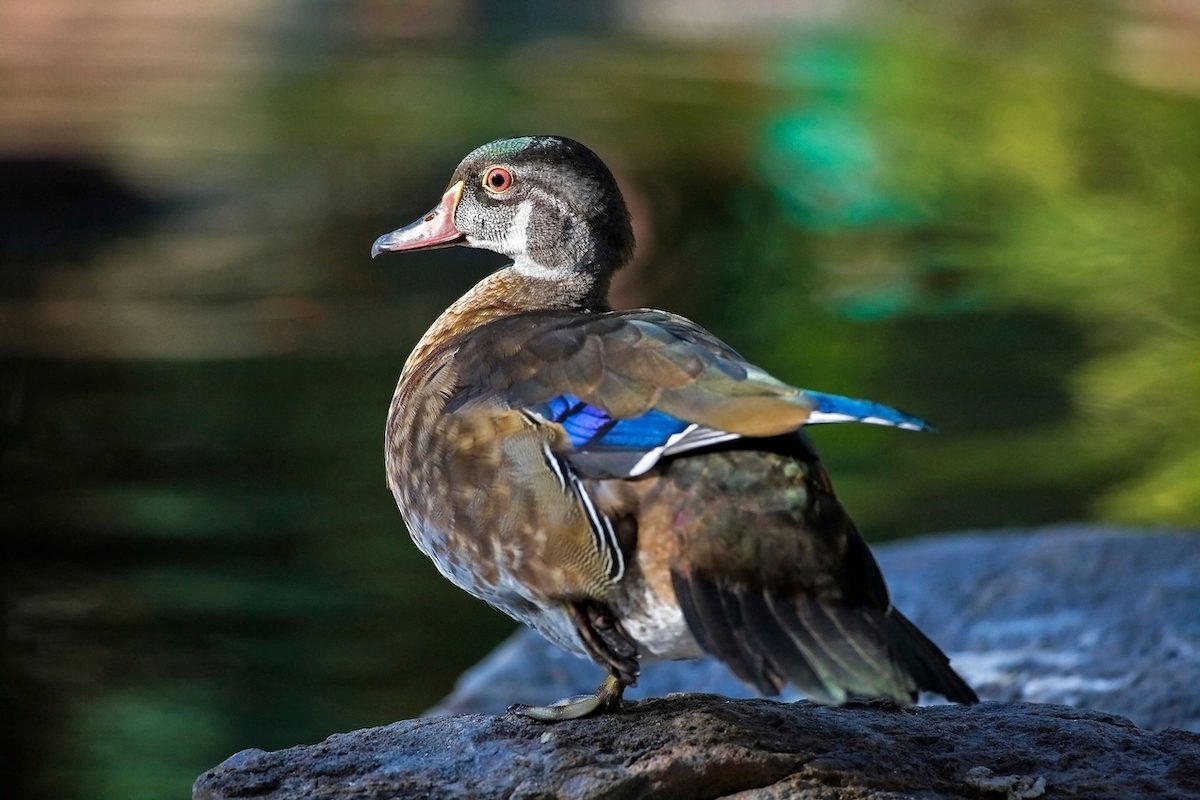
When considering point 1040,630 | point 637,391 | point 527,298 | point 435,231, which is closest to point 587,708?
point 637,391

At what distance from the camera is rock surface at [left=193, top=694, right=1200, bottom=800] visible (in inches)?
123

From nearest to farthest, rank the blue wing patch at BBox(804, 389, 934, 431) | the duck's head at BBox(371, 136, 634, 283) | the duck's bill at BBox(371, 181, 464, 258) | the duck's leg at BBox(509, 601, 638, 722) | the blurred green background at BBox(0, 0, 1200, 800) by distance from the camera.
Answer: the blue wing patch at BBox(804, 389, 934, 431) < the duck's leg at BBox(509, 601, 638, 722) < the duck's head at BBox(371, 136, 634, 283) < the duck's bill at BBox(371, 181, 464, 258) < the blurred green background at BBox(0, 0, 1200, 800)

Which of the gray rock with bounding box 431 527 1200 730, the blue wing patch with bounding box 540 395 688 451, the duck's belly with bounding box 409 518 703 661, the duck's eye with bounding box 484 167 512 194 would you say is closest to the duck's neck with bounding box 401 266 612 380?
the duck's eye with bounding box 484 167 512 194

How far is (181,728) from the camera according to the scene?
249 inches

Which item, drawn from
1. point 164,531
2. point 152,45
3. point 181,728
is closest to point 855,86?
point 152,45

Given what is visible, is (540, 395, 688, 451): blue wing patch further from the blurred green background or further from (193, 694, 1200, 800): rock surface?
the blurred green background

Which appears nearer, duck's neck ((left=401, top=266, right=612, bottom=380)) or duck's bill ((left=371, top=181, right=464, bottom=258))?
duck's neck ((left=401, top=266, right=612, bottom=380))

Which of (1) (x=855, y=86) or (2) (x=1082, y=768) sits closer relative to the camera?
(2) (x=1082, y=768)

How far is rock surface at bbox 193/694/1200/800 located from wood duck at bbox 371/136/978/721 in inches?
5.7

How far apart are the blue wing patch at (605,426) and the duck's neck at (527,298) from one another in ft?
2.69

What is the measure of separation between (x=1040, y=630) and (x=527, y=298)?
76.4 inches

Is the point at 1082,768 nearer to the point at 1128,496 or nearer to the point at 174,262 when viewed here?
the point at 1128,496

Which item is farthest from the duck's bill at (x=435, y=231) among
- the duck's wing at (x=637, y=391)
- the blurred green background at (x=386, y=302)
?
the blurred green background at (x=386, y=302)

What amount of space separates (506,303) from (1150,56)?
17094 mm
